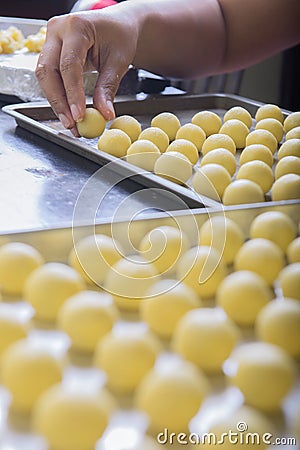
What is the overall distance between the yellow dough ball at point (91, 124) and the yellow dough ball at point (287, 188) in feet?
1.67

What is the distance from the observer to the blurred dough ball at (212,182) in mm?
1492

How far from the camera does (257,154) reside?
65.9 inches

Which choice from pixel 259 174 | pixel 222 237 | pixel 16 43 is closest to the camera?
pixel 222 237

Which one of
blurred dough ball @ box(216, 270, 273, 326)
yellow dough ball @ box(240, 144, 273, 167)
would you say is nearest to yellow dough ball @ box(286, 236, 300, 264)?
blurred dough ball @ box(216, 270, 273, 326)

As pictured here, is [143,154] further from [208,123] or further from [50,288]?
[50,288]

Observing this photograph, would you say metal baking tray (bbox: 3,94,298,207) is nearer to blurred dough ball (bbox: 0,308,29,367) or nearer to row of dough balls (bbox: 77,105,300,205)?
row of dough balls (bbox: 77,105,300,205)

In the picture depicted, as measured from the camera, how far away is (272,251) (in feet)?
3.79

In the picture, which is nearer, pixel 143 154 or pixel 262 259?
pixel 262 259

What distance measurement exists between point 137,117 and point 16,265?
1156 mm

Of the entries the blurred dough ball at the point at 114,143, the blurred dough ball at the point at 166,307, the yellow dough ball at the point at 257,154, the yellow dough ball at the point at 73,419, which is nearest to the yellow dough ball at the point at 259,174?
the yellow dough ball at the point at 257,154

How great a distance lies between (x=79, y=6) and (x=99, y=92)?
34.1 inches

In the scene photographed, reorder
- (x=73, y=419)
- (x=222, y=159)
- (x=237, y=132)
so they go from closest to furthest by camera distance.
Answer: (x=73, y=419), (x=222, y=159), (x=237, y=132)

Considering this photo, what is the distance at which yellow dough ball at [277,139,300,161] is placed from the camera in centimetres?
170

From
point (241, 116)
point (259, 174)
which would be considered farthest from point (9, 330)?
point (241, 116)
